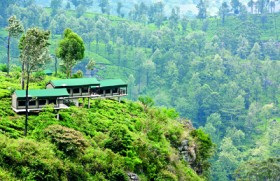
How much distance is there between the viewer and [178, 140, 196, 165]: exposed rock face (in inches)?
2363

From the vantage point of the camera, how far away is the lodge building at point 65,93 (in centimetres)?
4766

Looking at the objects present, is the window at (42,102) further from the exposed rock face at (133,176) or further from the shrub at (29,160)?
the exposed rock face at (133,176)

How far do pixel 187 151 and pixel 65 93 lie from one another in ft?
60.7

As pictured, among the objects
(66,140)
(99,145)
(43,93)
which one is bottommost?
(99,145)

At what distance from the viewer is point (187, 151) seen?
6050 cm

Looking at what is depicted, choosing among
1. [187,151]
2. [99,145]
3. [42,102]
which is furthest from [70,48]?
[99,145]

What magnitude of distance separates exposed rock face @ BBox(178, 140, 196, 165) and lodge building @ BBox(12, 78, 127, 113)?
10.1 meters

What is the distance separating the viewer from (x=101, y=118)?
54.8 m

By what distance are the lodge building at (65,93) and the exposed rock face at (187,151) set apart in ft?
33.0

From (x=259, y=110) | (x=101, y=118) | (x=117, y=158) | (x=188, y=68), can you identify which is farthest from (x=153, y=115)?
(x=188, y=68)

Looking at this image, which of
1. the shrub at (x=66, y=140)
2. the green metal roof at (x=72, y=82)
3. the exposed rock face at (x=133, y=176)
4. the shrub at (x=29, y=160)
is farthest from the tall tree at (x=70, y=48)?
the shrub at (x=29, y=160)

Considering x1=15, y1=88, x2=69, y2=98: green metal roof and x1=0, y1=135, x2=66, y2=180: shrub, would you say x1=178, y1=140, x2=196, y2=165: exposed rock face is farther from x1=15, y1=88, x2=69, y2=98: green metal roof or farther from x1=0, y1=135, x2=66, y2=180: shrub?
x1=0, y1=135, x2=66, y2=180: shrub

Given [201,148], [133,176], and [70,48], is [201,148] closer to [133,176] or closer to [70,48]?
[133,176]

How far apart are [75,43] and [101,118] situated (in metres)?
16.4
